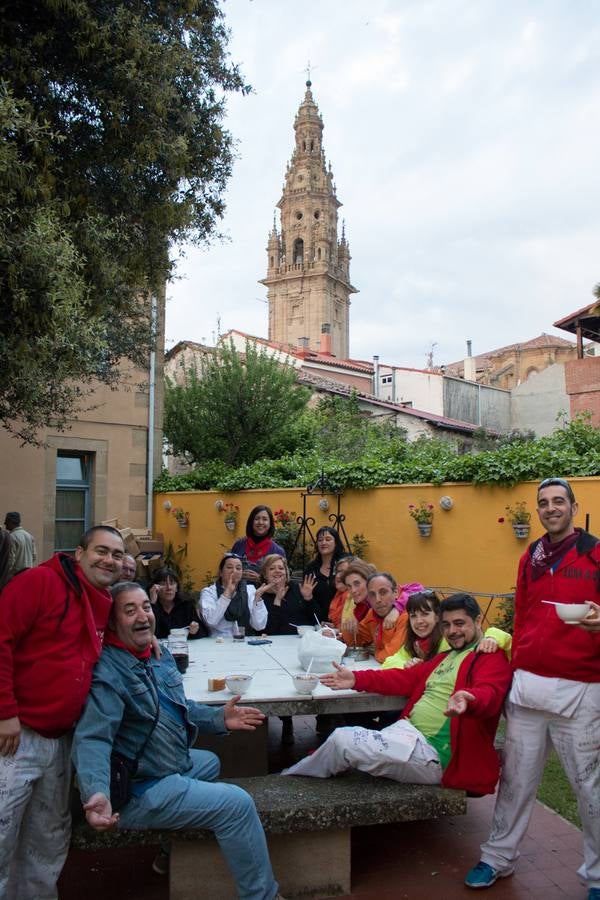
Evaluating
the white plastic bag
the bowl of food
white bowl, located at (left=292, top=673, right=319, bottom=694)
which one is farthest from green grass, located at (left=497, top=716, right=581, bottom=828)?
the bowl of food

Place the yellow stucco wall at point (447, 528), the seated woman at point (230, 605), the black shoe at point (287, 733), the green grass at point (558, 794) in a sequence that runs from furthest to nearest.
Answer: the yellow stucco wall at point (447, 528), the seated woman at point (230, 605), the black shoe at point (287, 733), the green grass at point (558, 794)

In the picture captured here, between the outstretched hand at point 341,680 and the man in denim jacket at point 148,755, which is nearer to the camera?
the man in denim jacket at point 148,755

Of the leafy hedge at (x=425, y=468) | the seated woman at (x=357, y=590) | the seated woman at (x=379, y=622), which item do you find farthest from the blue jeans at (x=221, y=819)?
the leafy hedge at (x=425, y=468)

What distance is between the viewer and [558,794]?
13.9 ft

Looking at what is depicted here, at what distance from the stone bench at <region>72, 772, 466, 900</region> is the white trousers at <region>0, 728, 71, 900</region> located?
23 cm

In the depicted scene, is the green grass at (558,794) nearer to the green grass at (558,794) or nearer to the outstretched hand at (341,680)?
the green grass at (558,794)

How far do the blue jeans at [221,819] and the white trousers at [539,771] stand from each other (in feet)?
3.61

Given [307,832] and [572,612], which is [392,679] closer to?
[307,832]

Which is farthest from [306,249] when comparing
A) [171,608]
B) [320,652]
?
[320,652]

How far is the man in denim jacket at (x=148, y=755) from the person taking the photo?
2.66 metres

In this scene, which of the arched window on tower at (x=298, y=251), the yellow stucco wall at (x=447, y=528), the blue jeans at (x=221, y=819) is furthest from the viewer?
the arched window on tower at (x=298, y=251)

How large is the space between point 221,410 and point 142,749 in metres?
12.7

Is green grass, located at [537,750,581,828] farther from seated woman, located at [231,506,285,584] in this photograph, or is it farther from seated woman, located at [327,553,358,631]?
seated woman, located at [231,506,285,584]

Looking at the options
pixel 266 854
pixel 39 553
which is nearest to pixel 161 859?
pixel 266 854
